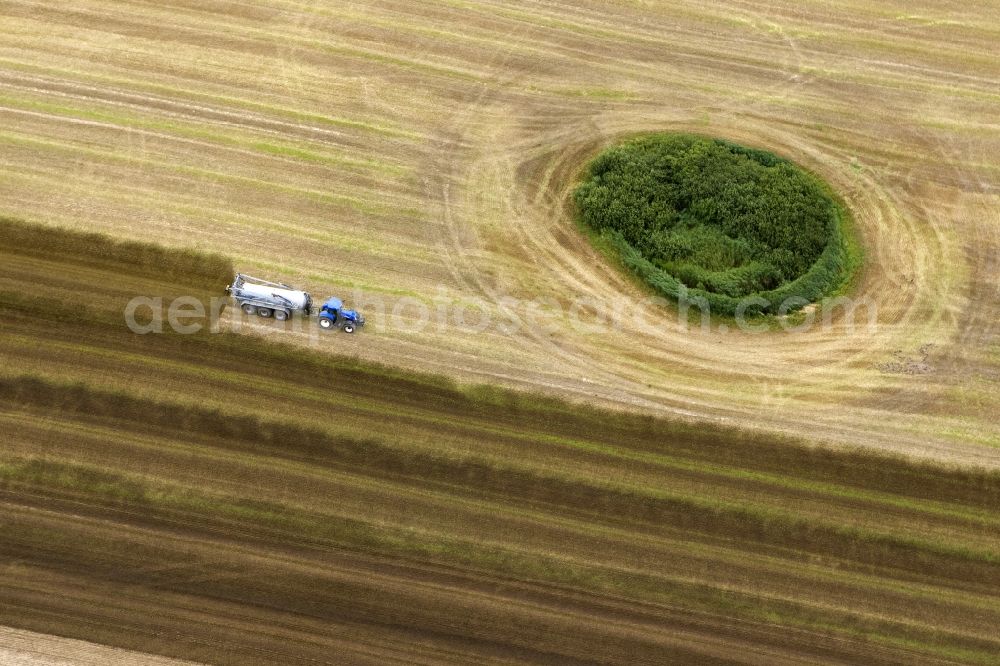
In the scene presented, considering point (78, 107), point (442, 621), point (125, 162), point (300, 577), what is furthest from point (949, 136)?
point (78, 107)

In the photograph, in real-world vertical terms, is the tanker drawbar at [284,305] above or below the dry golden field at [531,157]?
below

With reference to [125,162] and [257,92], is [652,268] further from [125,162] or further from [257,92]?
[125,162]

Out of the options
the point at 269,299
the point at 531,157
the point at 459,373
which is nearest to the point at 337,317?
the point at 269,299

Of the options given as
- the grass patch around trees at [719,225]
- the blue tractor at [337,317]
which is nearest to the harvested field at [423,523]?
the blue tractor at [337,317]

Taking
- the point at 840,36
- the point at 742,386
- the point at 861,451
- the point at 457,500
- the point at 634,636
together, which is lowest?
the point at 634,636

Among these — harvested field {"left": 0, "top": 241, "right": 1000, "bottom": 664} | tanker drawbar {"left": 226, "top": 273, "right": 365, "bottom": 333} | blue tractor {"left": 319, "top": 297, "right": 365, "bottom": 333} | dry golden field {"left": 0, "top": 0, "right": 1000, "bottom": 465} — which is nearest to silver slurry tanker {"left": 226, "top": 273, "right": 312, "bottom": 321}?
tanker drawbar {"left": 226, "top": 273, "right": 365, "bottom": 333}

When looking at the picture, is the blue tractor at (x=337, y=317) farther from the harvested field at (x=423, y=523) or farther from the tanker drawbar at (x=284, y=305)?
the harvested field at (x=423, y=523)
